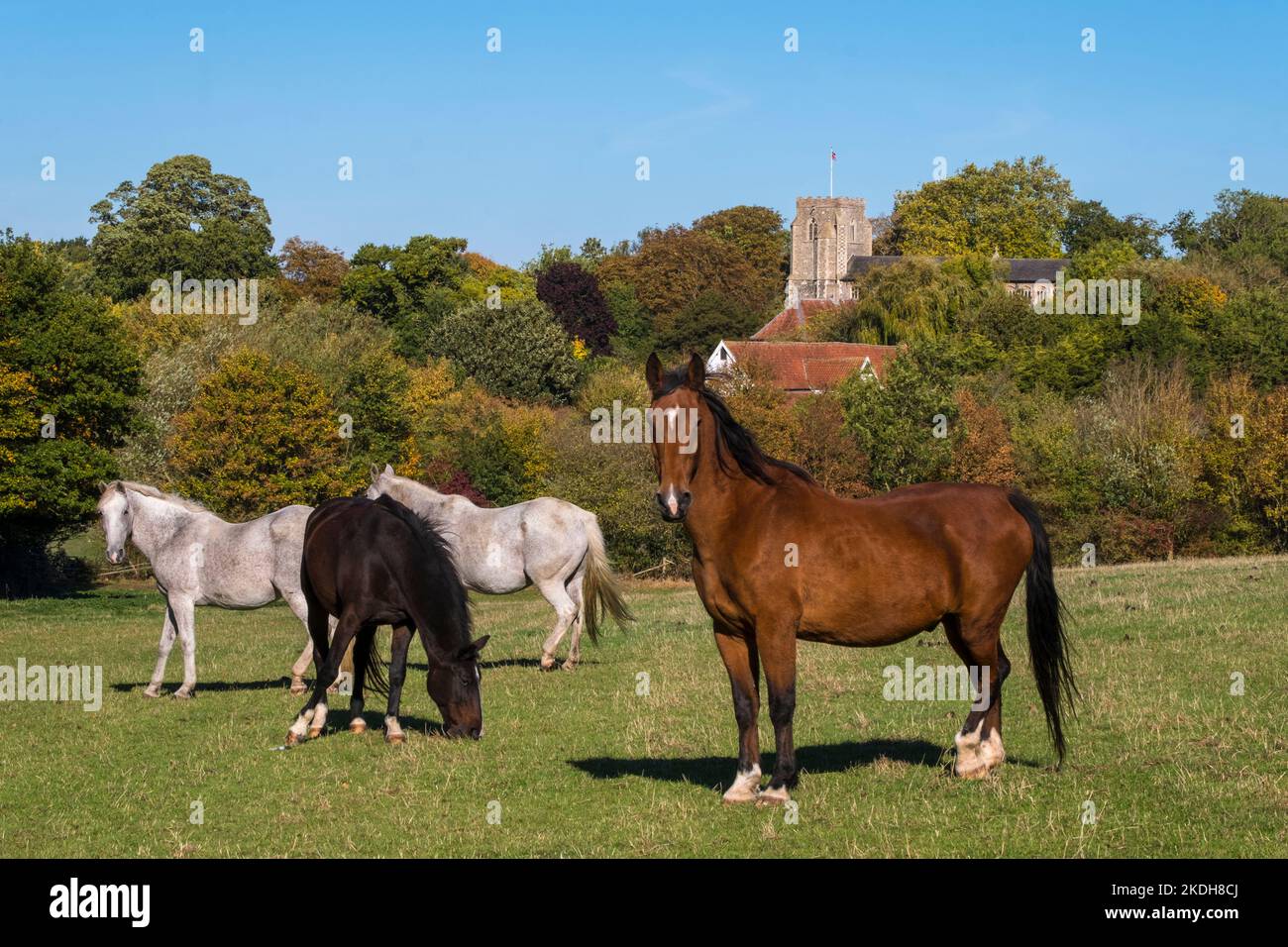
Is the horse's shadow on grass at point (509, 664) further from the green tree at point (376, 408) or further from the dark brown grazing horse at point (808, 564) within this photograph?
the green tree at point (376, 408)

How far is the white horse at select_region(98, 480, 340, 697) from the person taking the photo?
16.8 meters

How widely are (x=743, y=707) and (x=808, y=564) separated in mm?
1086

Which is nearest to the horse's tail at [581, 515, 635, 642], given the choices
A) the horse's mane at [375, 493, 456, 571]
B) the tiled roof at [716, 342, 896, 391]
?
the horse's mane at [375, 493, 456, 571]

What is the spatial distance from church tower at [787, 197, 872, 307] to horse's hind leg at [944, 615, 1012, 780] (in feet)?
493

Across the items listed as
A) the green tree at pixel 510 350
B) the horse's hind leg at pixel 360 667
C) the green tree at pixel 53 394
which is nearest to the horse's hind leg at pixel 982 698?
the horse's hind leg at pixel 360 667

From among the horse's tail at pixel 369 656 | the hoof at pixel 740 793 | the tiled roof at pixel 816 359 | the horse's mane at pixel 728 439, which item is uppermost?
the tiled roof at pixel 816 359

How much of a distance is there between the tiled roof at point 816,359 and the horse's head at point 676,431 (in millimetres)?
74993

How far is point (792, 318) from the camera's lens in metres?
122

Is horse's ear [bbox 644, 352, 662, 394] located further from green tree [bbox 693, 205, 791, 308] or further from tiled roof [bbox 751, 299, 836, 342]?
green tree [bbox 693, 205, 791, 308]

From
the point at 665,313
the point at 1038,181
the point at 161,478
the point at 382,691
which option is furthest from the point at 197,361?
the point at 1038,181

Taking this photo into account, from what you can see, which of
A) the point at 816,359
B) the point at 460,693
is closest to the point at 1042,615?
the point at 460,693

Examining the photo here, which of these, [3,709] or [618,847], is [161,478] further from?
Result: [618,847]

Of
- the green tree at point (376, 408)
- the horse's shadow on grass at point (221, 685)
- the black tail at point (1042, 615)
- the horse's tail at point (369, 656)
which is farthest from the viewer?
the green tree at point (376, 408)

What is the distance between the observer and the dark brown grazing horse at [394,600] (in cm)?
1257
